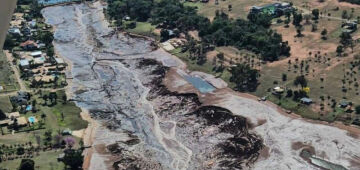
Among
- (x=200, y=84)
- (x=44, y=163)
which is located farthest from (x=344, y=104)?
(x=44, y=163)

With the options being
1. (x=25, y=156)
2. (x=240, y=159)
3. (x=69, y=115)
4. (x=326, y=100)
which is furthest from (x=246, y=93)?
(x=25, y=156)

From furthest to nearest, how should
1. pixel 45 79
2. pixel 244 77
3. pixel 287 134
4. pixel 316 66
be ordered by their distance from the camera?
pixel 316 66 < pixel 45 79 < pixel 244 77 < pixel 287 134

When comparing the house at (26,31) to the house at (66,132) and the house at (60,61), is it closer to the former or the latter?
the house at (60,61)

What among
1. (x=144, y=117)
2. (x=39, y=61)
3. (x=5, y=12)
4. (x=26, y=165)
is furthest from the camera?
(x=39, y=61)

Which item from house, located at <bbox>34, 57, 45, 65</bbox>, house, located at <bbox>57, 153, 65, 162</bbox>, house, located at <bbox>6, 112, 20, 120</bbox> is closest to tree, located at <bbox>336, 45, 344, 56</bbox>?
house, located at <bbox>57, 153, 65, 162</bbox>

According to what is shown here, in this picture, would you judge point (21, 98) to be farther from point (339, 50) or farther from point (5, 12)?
point (5, 12)

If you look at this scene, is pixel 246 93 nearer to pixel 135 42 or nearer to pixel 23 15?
pixel 135 42

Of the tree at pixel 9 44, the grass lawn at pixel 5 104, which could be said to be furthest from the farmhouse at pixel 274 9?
the grass lawn at pixel 5 104

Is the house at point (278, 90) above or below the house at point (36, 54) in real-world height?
below
